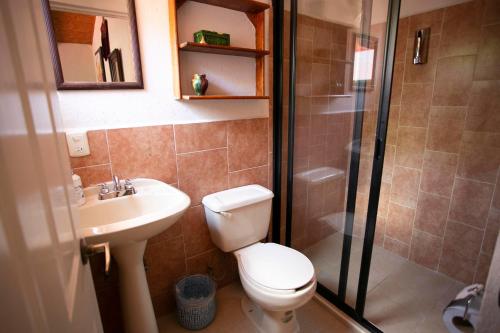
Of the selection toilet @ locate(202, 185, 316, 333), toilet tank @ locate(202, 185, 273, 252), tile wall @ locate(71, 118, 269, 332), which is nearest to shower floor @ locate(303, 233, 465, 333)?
toilet @ locate(202, 185, 316, 333)

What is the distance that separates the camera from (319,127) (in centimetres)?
186

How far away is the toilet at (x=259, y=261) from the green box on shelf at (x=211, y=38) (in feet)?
2.92

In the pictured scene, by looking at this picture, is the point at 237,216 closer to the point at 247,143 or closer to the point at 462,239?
the point at 247,143

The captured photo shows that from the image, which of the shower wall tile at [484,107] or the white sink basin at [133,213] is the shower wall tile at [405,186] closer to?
the shower wall tile at [484,107]

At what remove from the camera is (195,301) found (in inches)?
62.2

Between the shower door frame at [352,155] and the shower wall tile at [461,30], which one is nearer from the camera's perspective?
the shower door frame at [352,155]

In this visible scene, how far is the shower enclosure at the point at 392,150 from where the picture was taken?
158 centimetres

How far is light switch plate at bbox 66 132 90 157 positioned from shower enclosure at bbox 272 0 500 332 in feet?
3.84

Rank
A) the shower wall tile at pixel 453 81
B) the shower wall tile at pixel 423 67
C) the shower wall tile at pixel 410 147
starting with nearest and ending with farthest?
the shower wall tile at pixel 453 81 < the shower wall tile at pixel 423 67 < the shower wall tile at pixel 410 147

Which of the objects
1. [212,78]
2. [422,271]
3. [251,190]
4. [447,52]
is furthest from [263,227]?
[447,52]

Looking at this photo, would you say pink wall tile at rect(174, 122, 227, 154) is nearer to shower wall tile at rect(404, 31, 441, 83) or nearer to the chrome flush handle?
the chrome flush handle

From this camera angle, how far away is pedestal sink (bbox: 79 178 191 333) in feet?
3.53

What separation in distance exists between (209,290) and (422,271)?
1659mm

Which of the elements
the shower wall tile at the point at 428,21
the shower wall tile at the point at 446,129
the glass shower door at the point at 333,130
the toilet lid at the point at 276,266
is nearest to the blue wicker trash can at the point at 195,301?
the toilet lid at the point at 276,266
